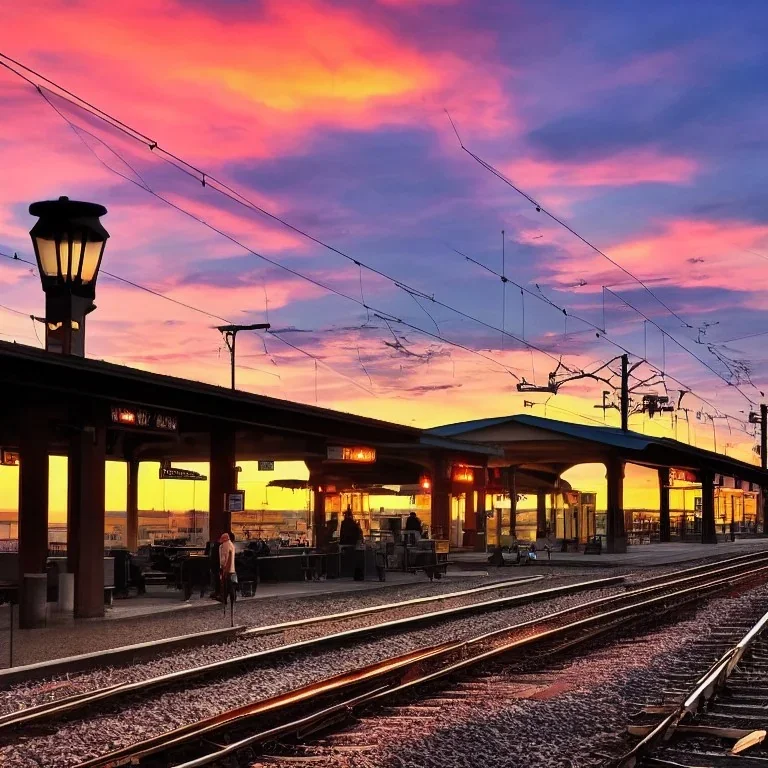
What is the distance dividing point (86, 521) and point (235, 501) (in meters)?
4.75

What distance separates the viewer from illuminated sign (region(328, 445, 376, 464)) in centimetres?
2972

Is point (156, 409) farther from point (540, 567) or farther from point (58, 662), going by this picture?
point (540, 567)

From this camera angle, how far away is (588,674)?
12922mm

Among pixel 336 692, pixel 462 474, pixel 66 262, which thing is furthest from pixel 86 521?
pixel 462 474

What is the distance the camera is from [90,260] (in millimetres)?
18266

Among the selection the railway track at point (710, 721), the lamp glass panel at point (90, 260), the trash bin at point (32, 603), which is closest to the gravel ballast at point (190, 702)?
the railway track at point (710, 721)

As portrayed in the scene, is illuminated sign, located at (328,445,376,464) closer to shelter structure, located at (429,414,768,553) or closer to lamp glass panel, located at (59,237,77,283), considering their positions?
shelter structure, located at (429,414,768,553)

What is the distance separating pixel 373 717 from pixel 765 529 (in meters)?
82.6

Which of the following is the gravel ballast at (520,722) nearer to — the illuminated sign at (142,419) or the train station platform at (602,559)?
the illuminated sign at (142,419)

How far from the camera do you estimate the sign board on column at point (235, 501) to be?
2369 cm

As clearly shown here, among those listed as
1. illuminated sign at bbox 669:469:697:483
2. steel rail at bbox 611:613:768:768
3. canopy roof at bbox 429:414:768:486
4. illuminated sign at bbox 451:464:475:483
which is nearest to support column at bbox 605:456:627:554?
canopy roof at bbox 429:414:768:486

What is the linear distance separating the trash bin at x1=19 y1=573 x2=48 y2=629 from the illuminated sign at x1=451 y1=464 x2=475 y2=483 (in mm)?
25051

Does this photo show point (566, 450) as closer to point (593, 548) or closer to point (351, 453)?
point (593, 548)

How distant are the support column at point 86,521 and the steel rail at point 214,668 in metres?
5.06
